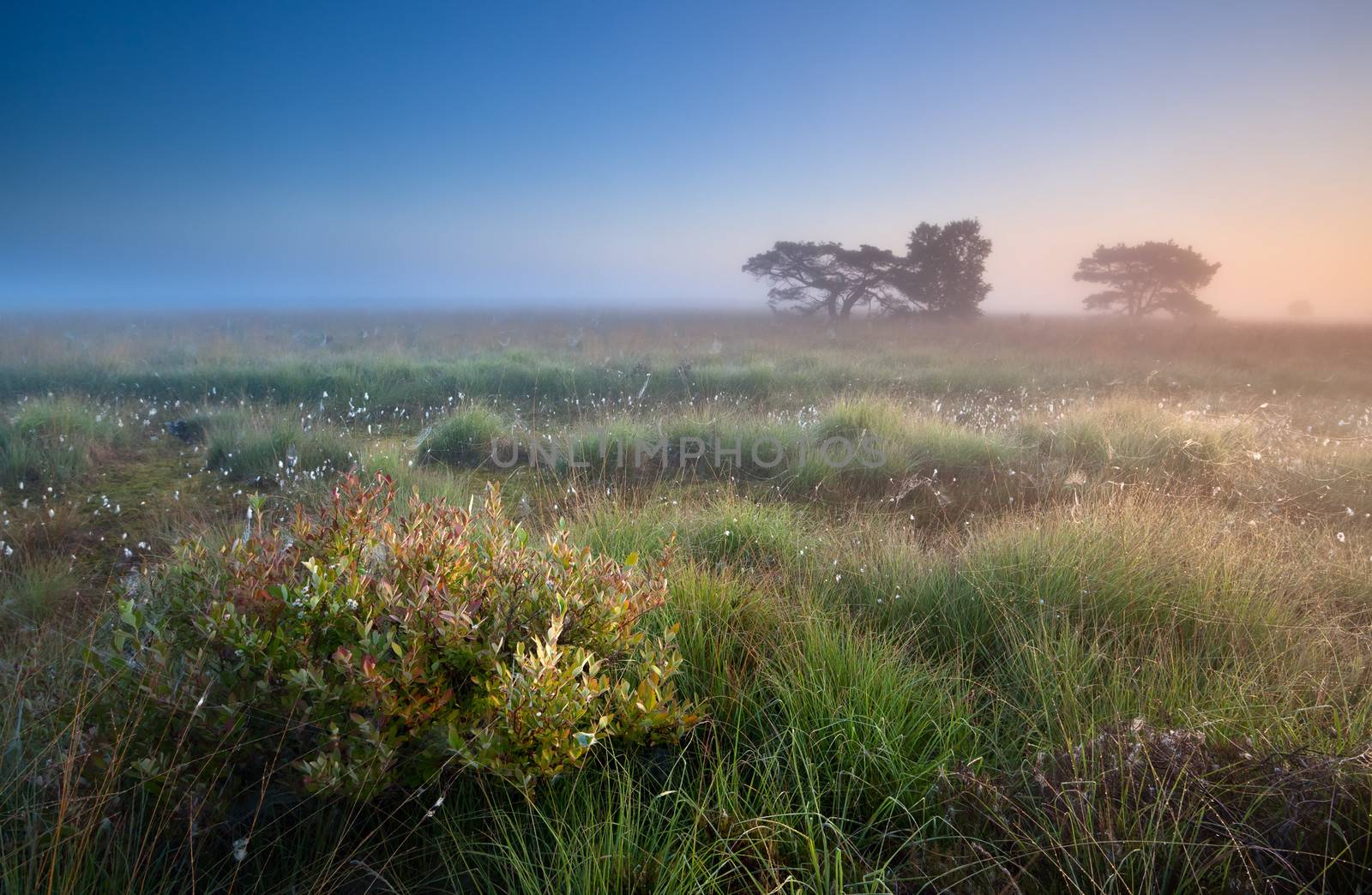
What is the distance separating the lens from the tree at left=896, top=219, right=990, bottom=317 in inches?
683

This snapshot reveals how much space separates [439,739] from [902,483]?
4849mm

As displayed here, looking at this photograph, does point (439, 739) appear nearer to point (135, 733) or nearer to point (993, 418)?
point (135, 733)

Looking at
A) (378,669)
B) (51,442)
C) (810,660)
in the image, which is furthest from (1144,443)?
(51,442)

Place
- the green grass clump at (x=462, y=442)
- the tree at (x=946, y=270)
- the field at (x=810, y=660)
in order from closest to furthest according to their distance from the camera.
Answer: the field at (x=810, y=660) → the green grass clump at (x=462, y=442) → the tree at (x=946, y=270)

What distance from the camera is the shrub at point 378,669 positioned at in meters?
1.76

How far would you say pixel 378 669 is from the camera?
1797 mm

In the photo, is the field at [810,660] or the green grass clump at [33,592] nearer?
the field at [810,660]

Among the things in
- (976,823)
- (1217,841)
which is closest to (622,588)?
(976,823)

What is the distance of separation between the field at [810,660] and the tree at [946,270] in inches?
398

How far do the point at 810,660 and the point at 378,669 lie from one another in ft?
5.21

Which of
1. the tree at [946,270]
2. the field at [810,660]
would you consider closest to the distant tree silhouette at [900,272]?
the tree at [946,270]

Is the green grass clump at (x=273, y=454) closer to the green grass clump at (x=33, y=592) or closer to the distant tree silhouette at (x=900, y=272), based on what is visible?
the green grass clump at (x=33, y=592)

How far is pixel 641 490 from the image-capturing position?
5969 mm

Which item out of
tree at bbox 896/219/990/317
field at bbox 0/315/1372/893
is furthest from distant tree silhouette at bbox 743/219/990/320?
field at bbox 0/315/1372/893
